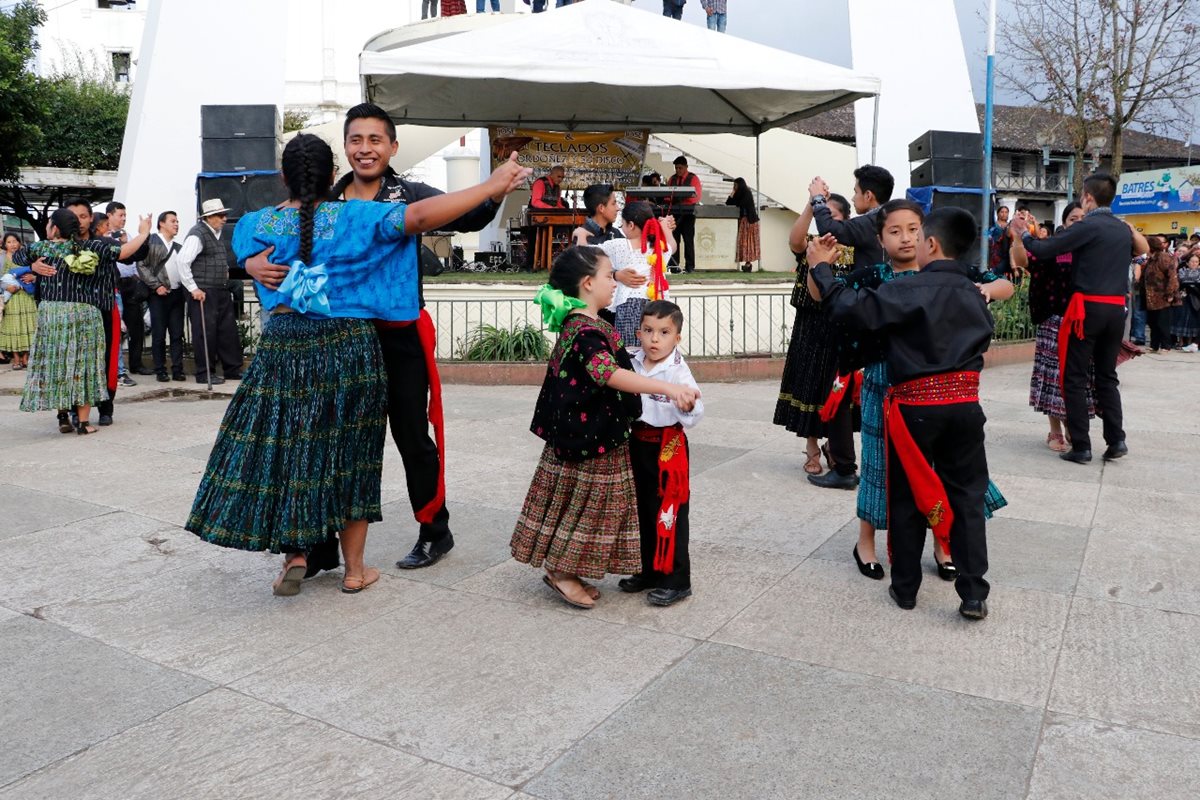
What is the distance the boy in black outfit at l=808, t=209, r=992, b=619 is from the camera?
362 centimetres

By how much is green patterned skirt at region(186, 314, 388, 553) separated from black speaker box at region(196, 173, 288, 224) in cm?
873

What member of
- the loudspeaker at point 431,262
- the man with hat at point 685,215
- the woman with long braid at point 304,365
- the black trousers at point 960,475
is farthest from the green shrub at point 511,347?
the black trousers at point 960,475

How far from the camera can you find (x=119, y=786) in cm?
254

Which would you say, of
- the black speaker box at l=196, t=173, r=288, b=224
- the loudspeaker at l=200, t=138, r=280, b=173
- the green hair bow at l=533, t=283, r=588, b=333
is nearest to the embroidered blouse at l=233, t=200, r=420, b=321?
→ the green hair bow at l=533, t=283, r=588, b=333

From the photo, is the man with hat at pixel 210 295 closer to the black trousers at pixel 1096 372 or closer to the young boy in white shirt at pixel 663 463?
the young boy in white shirt at pixel 663 463

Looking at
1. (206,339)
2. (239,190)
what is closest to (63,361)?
(206,339)

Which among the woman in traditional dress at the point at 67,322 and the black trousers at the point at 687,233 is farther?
the black trousers at the point at 687,233

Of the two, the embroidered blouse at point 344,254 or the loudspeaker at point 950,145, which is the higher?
the loudspeaker at point 950,145

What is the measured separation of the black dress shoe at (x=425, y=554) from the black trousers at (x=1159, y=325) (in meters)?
13.3

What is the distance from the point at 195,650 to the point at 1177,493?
5.27 m

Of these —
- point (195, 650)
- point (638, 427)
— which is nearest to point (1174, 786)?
point (638, 427)

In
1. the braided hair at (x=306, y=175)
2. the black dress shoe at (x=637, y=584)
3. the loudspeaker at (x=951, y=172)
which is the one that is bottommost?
the black dress shoe at (x=637, y=584)

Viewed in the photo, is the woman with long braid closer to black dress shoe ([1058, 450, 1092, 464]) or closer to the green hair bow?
the green hair bow

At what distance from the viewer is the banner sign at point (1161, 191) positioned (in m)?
35.8
